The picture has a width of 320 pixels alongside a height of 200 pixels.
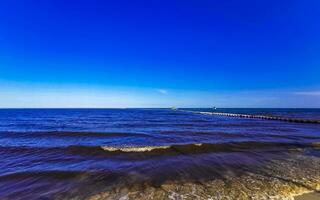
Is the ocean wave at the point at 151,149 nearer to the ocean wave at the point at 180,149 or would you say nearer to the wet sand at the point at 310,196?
the ocean wave at the point at 180,149

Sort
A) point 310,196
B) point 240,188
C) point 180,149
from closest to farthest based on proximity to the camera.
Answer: point 310,196
point 240,188
point 180,149

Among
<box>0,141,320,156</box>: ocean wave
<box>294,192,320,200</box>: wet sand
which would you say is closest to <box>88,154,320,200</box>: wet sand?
<box>294,192,320,200</box>: wet sand

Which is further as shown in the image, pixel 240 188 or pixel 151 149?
pixel 151 149

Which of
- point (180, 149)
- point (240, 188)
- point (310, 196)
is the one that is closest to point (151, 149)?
point (180, 149)

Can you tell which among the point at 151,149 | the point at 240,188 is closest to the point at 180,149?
the point at 151,149

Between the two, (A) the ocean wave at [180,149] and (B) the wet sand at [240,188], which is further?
(A) the ocean wave at [180,149]

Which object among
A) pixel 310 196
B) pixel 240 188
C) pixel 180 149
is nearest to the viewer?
pixel 310 196

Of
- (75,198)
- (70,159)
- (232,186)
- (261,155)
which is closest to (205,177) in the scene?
(232,186)

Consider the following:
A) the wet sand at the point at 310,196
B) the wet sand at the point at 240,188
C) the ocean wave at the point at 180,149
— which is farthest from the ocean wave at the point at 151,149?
the wet sand at the point at 310,196

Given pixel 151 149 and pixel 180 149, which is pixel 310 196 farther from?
pixel 151 149

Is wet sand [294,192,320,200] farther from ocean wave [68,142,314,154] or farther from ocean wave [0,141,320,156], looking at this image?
ocean wave [68,142,314,154]

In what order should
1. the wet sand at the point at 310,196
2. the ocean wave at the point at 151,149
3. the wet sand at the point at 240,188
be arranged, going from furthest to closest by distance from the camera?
the ocean wave at the point at 151,149, the wet sand at the point at 240,188, the wet sand at the point at 310,196

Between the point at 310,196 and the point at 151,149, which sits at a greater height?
the point at 310,196

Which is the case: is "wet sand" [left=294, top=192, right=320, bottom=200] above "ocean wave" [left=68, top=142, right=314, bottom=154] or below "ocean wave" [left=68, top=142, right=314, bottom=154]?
above
